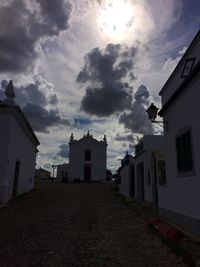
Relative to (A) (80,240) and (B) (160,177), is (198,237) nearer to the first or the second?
(A) (80,240)

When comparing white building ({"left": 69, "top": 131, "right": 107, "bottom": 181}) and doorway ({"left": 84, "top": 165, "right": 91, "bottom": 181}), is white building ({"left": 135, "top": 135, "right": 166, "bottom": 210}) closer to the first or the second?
white building ({"left": 69, "top": 131, "right": 107, "bottom": 181})

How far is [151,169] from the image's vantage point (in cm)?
1237

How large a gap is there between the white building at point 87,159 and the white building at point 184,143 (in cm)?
3814

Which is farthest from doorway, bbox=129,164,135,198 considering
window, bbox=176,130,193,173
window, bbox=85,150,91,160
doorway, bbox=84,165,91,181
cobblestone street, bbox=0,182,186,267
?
window, bbox=85,150,91,160

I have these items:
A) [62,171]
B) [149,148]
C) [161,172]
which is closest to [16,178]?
[149,148]

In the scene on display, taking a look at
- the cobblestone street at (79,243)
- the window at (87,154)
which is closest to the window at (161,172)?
the cobblestone street at (79,243)

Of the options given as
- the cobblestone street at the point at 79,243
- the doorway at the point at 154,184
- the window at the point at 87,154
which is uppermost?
the window at the point at 87,154

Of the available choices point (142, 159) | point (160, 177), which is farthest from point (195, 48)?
point (142, 159)

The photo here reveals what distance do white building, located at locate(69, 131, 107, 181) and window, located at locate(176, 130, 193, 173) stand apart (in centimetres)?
3902

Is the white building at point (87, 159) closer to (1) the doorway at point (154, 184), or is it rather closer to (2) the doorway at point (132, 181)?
(2) the doorway at point (132, 181)

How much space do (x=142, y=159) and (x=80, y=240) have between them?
9.00m

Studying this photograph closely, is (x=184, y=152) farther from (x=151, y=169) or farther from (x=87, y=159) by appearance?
(x=87, y=159)

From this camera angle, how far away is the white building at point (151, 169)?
1102 cm

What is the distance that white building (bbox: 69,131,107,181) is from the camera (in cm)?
4694
